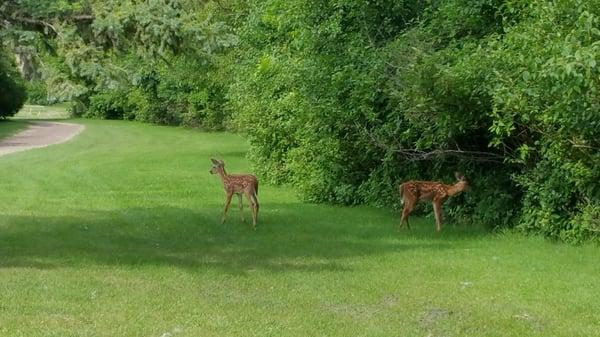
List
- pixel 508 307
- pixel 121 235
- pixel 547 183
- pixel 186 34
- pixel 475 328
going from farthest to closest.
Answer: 1. pixel 121 235
2. pixel 547 183
3. pixel 186 34
4. pixel 508 307
5. pixel 475 328

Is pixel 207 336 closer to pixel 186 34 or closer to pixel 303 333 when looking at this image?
pixel 303 333

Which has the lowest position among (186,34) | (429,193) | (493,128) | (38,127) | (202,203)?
(38,127)

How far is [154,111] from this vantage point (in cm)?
6938

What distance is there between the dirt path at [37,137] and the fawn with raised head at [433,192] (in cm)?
2687

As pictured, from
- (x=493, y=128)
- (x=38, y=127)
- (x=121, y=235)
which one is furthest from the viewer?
(x=38, y=127)

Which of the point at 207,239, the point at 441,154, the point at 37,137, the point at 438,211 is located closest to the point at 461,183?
the point at 438,211

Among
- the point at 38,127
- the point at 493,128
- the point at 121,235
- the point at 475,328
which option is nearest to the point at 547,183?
the point at 493,128

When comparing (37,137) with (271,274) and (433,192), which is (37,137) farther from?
(271,274)

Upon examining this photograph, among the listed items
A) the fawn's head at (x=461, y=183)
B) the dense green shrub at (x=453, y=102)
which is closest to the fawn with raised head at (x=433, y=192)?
the fawn's head at (x=461, y=183)

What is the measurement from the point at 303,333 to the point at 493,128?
6.06m

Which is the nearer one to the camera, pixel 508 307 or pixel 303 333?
pixel 303 333

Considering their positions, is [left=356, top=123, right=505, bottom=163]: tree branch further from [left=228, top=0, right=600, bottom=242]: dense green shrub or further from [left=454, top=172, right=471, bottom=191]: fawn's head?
[left=454, top=172, right=471, bottom=191]: fawn's head

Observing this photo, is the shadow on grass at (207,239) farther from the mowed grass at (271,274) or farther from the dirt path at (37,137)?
the dirt path at (37,137)

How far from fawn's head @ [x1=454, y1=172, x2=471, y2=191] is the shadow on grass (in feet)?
2.76
